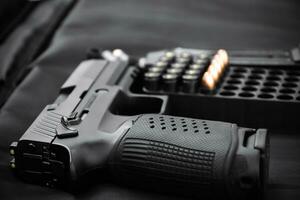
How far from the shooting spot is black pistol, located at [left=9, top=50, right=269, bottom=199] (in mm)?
1148

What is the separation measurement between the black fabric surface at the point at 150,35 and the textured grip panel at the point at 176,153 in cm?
21

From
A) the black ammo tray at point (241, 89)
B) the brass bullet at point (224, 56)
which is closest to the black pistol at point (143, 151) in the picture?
the black ammo tray at point (241, 89)

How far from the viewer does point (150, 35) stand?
1.92m

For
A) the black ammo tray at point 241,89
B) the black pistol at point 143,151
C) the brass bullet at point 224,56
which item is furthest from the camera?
the brass bullet at point 224,56

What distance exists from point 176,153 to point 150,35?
790 mm

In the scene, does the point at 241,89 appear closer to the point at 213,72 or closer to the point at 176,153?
the point at 213,72

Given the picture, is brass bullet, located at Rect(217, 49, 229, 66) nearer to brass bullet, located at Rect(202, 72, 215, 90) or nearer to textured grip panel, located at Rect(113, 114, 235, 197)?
brass bullet, located at Rect(202, 72, 215, 90)

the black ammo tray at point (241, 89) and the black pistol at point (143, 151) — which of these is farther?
the black ammo tray at point (241, 89)

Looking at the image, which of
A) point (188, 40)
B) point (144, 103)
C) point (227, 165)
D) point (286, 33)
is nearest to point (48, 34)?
point (188, 40)

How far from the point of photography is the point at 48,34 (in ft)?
6.54

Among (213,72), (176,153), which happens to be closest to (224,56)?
(213,72)

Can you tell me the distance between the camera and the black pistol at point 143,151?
1148 mm

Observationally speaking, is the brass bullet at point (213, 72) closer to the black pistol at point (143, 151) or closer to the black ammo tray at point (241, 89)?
the black ammo tray at point (241, 89)

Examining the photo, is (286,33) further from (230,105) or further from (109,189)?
(109,189)
